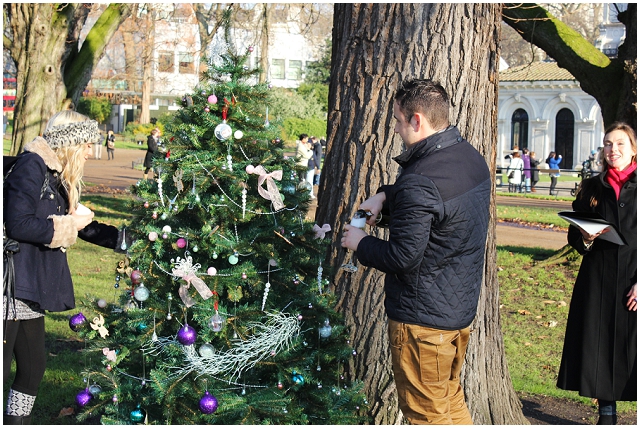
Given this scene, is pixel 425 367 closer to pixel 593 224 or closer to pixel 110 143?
pixel 593 224

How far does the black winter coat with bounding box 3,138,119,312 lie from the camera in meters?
3.62

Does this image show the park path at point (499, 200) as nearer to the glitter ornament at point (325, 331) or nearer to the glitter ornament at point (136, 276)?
the glitter ornament at point (136, 276)

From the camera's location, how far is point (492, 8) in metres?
4.44

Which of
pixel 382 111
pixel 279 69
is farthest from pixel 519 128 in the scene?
pixel 382 111

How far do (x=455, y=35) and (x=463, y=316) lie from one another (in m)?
1.86

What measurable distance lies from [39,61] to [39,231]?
1161 centimetres

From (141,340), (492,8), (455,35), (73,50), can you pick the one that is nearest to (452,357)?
(141,340)

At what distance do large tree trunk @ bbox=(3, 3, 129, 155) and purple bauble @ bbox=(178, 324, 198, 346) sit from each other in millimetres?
11418

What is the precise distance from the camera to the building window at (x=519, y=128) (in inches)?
1791

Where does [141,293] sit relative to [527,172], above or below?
below

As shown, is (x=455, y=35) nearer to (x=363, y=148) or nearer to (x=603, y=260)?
(x=363, y=148)

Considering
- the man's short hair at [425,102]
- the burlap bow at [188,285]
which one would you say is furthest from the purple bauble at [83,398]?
the man's short hair at [425,102]

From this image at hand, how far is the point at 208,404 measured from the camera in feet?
11.8

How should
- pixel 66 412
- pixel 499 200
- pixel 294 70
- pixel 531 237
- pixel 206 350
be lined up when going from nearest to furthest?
pixel 206 350
pixel 66 412
pixel 531 237
pixel 499 200
pixel 294 70
